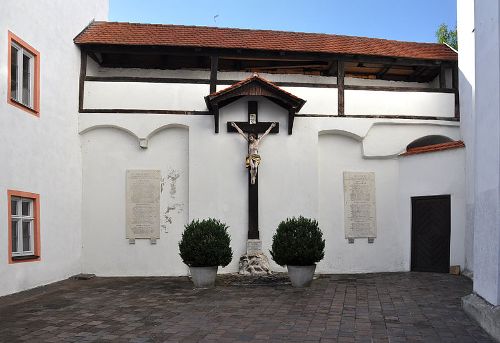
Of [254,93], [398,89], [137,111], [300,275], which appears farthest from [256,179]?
[398,89]

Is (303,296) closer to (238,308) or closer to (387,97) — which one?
(238,308)

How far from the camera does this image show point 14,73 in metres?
10.8

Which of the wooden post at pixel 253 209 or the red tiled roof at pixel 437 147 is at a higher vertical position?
the red tiled roof at pixel 437 147

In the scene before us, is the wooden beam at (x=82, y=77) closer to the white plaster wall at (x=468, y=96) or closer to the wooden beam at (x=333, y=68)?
the wooden beam at (x=333, y=68)

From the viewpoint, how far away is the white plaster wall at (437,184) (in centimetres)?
1359

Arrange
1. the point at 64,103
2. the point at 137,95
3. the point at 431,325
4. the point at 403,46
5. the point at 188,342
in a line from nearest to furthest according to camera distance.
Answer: the point at 188,342, the point at 431,325, the point at 64,103, the point at 137,95, the point at 403,46

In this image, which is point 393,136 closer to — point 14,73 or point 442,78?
point 442,78

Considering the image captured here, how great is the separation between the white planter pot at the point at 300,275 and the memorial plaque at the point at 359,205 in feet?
10.6

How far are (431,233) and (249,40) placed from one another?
6998 mm

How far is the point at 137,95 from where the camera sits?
14.1 meters

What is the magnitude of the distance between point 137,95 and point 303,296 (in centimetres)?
690

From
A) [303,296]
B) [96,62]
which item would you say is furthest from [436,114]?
[96,62]

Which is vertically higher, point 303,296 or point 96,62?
point 96,62

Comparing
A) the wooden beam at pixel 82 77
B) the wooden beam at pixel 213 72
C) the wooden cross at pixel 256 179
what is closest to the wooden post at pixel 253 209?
the wooden cross at pixel 256 179
